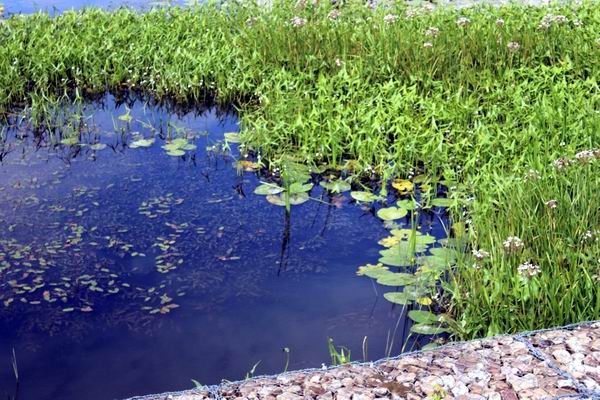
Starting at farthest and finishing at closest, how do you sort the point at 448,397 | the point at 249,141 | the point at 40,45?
the point at 40,45
the point at 249,141
the point at 448,397

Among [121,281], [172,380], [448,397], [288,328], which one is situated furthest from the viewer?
[121,281]

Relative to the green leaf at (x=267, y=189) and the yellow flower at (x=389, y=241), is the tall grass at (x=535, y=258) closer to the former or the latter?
the yellow flower at (x=389, y=241)

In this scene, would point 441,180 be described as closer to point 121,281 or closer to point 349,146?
point 349,146

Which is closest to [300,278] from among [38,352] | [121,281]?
[121,281]

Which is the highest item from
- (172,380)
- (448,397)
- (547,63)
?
(547,63)

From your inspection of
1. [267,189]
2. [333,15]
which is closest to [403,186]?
[267,189]

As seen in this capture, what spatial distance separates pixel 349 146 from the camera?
589 centimetres

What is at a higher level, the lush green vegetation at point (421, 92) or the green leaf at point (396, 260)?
the lush green vegetation at point (421, 92)

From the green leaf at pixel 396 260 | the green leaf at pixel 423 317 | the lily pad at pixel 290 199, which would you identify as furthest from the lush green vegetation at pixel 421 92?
the lily pad at pixel 290 199

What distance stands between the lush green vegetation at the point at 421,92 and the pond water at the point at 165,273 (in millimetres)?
467

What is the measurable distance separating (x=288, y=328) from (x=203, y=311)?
44 cm

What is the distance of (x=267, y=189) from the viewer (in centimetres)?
545

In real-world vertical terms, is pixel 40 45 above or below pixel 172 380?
above

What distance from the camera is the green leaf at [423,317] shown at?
404 centimetres
